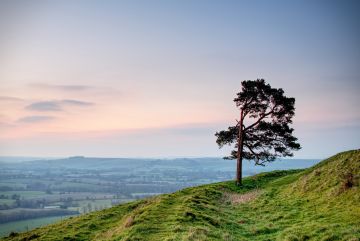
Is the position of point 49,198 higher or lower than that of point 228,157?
lower

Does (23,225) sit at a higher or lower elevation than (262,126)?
lower

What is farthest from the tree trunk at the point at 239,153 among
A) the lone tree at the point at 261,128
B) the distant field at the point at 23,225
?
the distant field at the point at 23,225

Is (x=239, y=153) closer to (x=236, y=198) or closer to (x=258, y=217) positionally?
(x=236, y=198)

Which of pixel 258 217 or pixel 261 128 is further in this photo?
pixel 261 128

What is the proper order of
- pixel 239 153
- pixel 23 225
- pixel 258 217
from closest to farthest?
pixel 258 217 < pixel 239 153 < pixel 23 225

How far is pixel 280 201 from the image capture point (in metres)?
28.4

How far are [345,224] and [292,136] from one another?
28663 mm

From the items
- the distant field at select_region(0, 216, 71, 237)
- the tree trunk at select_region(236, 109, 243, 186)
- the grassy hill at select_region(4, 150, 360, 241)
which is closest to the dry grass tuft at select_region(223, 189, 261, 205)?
the grassy hill at select_region(4, 150, 360, 241)

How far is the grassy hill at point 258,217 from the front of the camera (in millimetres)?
18484

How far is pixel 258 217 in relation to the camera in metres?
24.5

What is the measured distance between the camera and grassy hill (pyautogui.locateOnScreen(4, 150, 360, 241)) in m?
18.5

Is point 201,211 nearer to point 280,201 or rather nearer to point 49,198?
point 280,201

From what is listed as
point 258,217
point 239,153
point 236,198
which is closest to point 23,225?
point 239,153

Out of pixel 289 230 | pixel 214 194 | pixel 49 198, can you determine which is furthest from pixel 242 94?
pixel 49 198
